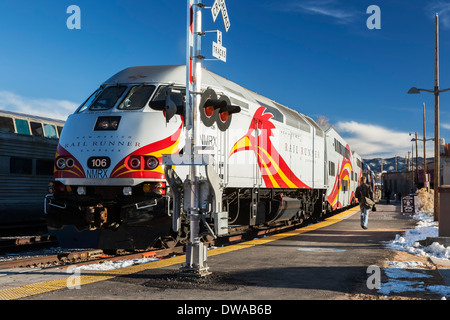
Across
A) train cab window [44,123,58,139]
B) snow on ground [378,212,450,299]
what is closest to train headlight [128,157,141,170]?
snow on ground [378,212,450,299]

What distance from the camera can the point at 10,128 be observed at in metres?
17.5

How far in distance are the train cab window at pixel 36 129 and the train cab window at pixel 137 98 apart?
31.7ft

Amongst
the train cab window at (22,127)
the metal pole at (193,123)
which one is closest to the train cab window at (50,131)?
the train cab window at (22,127)

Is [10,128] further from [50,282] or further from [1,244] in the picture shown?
[50,282]

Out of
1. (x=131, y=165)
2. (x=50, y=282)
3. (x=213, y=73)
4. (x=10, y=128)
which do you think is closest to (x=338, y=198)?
(x=213, y=73)

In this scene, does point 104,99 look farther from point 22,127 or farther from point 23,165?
point 22,127

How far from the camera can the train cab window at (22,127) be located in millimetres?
17766

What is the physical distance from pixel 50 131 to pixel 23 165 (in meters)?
2.34

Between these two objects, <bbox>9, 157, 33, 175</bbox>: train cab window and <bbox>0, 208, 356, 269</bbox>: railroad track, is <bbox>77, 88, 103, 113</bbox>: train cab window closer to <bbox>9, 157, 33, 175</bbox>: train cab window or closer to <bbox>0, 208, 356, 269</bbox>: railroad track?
<bbox>0, 208, 356, 269</bbox>: railroad track

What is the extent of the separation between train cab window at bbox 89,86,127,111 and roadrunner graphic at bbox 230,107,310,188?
2.93m

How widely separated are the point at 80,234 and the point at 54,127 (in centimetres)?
1142

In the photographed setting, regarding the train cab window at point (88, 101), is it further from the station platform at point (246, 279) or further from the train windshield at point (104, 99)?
the station platform at point (246, 279)

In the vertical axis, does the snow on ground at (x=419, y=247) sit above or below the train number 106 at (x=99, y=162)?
below
